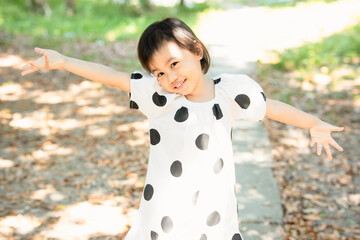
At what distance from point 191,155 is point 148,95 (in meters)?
0.35

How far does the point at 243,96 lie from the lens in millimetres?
1850

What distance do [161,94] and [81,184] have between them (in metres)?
2.70

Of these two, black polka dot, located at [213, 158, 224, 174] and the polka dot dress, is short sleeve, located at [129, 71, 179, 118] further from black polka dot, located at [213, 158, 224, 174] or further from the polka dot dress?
black polka dot, located at [213, 158, 224, 174]

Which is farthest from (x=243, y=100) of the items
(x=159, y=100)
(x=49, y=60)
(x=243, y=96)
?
(x=49, y=60)

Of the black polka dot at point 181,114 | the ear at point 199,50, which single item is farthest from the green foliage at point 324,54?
the black polka dot at point 181,114

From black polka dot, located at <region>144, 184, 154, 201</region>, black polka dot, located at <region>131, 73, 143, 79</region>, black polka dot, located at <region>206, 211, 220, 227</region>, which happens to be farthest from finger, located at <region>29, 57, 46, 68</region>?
black polka dot, located at <region>206, 211, 220, 227</region>

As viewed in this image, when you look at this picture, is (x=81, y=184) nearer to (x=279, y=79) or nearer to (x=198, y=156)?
(x=198, y=156)

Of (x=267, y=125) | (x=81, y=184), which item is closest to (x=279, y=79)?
(x=267, y=125)

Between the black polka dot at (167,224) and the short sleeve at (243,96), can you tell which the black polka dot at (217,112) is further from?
the black polka dot at (167,224)

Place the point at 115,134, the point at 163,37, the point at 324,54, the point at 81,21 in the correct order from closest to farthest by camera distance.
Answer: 1. the point at 163,37
2. the point at 115,134
3. the point at 324,54
4. the point at 81,21

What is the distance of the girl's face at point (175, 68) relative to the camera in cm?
173

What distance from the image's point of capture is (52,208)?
370 centimetres

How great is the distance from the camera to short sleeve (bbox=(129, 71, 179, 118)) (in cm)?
181

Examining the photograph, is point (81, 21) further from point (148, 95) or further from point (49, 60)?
point (148, 95)
